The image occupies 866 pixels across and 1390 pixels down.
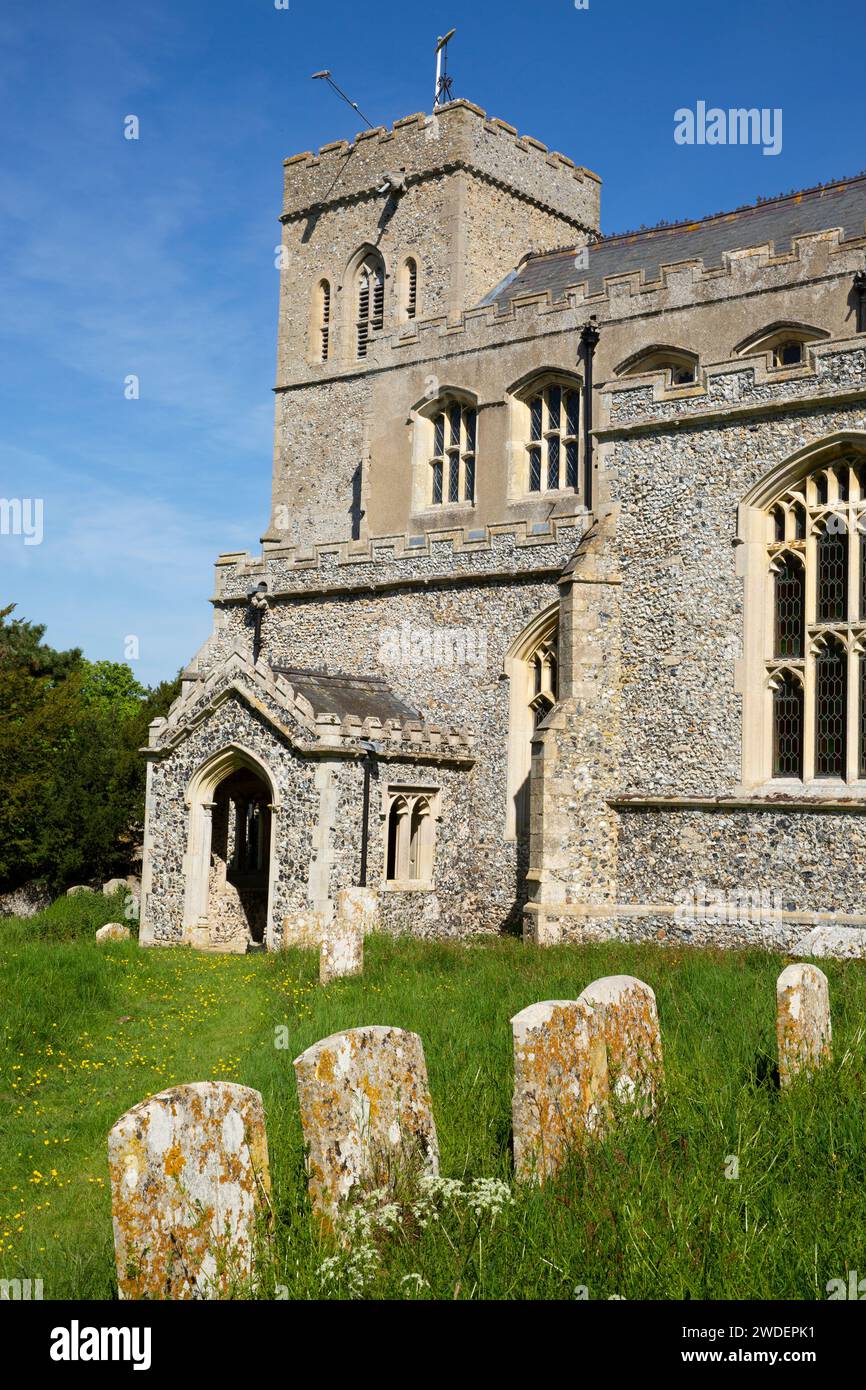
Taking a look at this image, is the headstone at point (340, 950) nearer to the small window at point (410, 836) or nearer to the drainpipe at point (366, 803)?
the drainpipe at point (366, 803)

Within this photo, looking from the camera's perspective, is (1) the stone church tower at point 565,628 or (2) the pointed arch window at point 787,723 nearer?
(1) the stone church tower at point 565,628

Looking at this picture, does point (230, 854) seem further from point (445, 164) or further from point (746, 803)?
point (445, 164)

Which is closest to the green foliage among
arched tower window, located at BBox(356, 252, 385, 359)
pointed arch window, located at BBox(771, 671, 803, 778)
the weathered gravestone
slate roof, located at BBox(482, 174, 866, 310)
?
arched tower window, located at BBox(356, 252, 385, 359)

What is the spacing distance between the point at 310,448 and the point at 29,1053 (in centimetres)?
2258

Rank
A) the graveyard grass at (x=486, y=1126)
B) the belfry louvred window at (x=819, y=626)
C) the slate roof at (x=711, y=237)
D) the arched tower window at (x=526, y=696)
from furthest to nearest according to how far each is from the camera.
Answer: the slate roof at (x=711, y=237), the arched tower window at (x=526, y=696), the belfry louvred window at (x=819, y=626), the graveyard grass at (x=486, y=1126)

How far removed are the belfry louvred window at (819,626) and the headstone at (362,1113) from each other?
33.8ft

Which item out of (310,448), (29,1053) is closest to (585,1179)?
(29,1053)

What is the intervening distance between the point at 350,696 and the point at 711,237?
11960 millimetres

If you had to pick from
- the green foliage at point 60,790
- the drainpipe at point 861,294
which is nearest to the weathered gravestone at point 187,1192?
the drainpipe at point 861,294

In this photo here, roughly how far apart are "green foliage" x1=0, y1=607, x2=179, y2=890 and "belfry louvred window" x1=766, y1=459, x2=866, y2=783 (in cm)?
1517

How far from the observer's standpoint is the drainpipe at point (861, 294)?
66.0 feet

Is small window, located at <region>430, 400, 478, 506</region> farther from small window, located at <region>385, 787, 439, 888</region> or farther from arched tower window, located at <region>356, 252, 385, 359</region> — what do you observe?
small window, located at <region>385, 787, 439, 888</region>

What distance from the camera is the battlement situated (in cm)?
2995
